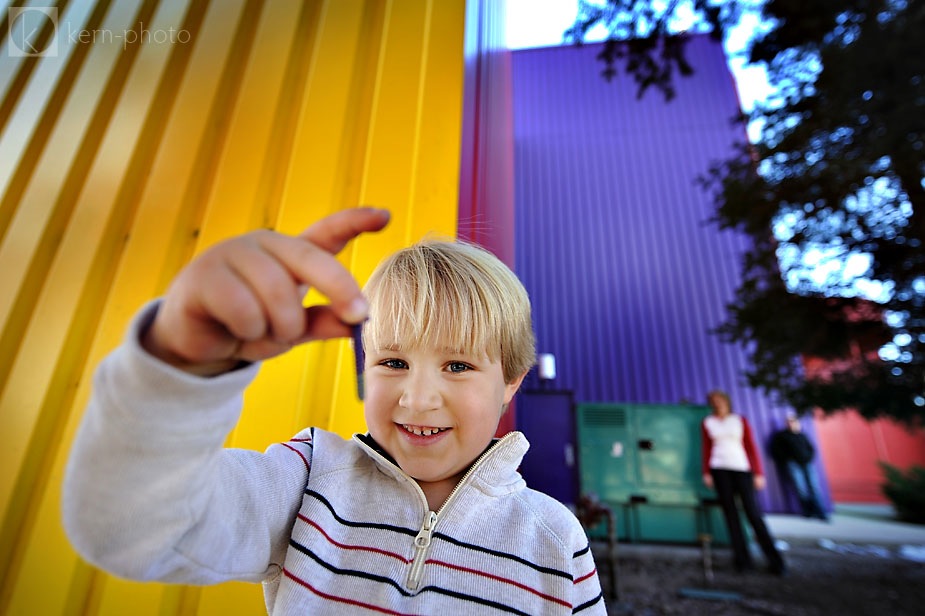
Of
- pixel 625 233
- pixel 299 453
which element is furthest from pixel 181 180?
pixel 625 233

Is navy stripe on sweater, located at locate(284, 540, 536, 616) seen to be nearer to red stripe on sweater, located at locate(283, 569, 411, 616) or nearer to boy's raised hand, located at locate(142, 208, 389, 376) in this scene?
red stripe on sweater, located at locate(283, 569, 411, 616)

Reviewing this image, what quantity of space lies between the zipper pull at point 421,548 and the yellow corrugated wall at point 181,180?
0.41 metres

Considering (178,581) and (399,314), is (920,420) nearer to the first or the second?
(399,314)

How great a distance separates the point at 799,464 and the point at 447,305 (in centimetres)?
883

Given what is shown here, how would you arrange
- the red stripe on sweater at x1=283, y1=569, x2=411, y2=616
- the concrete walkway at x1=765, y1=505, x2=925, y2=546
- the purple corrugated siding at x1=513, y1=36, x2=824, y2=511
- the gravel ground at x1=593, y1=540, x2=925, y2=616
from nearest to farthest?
the red stripe on sweater at x1=283, y1=569, x2=411, y2=616, the gravel ground at x1=593, y1=540, x2=925, y2=616, the concrete walkway at x1=765, y1=505, x2=925, y2=546, the purple corrugated siding at x1=513, y1=36, x2=824, y2=511

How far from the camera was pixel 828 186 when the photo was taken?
3230mm

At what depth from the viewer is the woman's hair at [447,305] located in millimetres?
695

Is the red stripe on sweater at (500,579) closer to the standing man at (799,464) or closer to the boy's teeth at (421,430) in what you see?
the boy's teeth at (421,430)

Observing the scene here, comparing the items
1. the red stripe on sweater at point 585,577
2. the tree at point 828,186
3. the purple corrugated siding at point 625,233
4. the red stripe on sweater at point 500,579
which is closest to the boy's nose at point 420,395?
the red stripe on sweater at point 500,579

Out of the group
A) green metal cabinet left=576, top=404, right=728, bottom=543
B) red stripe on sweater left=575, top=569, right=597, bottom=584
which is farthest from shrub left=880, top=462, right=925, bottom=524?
red stripe on sweater left=575, top=569, right=597, bottom=584

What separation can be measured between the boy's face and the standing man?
27.4 feet

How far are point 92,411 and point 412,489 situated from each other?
0.47 m

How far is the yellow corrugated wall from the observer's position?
3.59 feet

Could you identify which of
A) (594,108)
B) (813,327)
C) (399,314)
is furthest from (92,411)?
(594,108)
